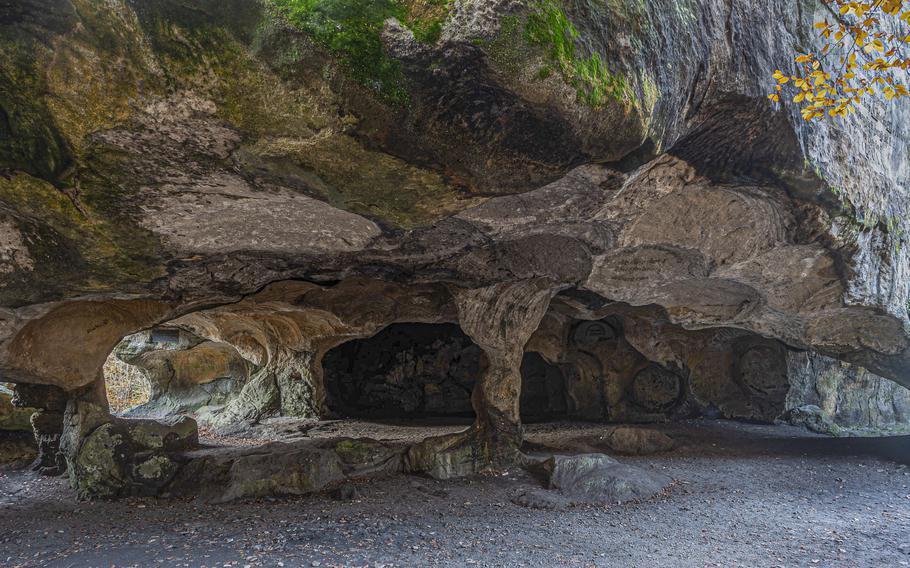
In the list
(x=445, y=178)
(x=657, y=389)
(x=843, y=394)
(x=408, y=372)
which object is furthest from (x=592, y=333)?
(x=445, y=178)

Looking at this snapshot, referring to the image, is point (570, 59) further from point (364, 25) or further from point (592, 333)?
point (592, 333)

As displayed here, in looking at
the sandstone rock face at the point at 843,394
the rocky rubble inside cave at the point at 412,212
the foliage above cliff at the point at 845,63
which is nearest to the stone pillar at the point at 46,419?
the rocky rubble inside cave at the point at 412,212

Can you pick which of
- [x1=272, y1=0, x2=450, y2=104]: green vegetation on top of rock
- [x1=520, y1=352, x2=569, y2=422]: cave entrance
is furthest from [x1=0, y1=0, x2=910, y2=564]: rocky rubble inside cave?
[x1=520, y1=352, x2=569, y2=422]: cave entrance

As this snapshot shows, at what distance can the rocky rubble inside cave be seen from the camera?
2887 millimetres

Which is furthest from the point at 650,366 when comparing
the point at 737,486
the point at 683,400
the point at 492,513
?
the point at 492,513

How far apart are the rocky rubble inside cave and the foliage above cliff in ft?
0.80

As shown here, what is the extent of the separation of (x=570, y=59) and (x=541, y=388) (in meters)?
9.12

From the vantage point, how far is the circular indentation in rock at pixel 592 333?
10469 millimetres

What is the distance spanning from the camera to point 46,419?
20.5ft

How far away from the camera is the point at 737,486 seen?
5895 millimetres

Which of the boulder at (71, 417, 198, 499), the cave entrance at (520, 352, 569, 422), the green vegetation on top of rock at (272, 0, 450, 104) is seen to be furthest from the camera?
the cave entrance at (520, 352, 569, 422)

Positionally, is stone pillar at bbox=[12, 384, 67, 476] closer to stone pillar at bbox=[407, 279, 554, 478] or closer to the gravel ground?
the gravel ground

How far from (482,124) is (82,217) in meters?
2.97

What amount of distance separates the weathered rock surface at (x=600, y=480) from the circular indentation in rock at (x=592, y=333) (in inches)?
182
